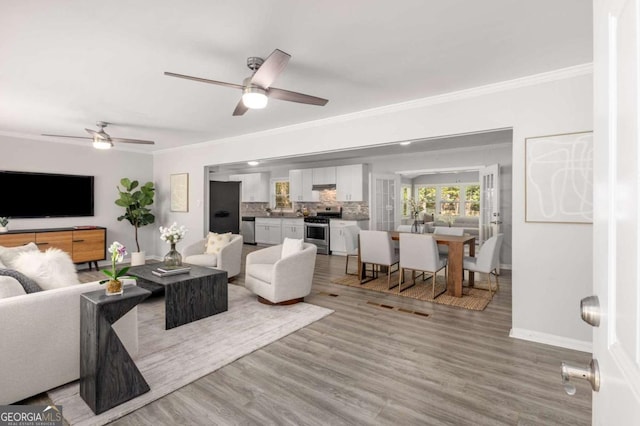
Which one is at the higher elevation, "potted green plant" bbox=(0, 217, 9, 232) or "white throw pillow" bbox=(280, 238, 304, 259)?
"potted green plant" bbox=(0, 217, 9, 232)

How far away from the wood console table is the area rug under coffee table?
76mm

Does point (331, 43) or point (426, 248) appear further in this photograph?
point (426, 248)

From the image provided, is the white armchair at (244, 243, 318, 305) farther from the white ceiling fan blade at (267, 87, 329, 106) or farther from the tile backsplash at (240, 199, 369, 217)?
the tile backsplash at (240, 199, 369, 217)

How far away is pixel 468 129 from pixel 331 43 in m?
1.83

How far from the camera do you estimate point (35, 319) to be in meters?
2.03

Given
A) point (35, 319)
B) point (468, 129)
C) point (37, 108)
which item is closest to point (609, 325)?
point (35, 319)

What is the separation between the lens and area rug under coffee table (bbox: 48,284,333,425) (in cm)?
208

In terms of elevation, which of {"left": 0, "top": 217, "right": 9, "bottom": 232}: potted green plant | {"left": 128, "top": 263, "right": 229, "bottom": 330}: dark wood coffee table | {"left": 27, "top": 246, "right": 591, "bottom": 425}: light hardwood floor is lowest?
{"left": 27, "top": 246, "right": 591, "bottom": 425}: light hardwood floor

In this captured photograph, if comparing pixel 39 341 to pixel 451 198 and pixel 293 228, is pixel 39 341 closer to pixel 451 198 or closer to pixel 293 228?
pixel 293 228

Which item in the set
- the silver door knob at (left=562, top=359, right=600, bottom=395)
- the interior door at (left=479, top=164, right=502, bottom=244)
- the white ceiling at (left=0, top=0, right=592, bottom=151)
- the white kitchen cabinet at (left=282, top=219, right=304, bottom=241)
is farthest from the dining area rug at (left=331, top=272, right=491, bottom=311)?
the silver door knob at (left=562, top=359, right=600, bottom=395)

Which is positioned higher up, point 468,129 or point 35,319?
point 468,129

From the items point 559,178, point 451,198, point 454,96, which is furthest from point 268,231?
point 559,178

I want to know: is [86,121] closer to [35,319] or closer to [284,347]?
[35,319]

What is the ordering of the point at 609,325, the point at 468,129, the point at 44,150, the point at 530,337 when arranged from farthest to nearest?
the point at 44,150 < the point at 468,129 < the point at 530,337 < the point at 609,325
